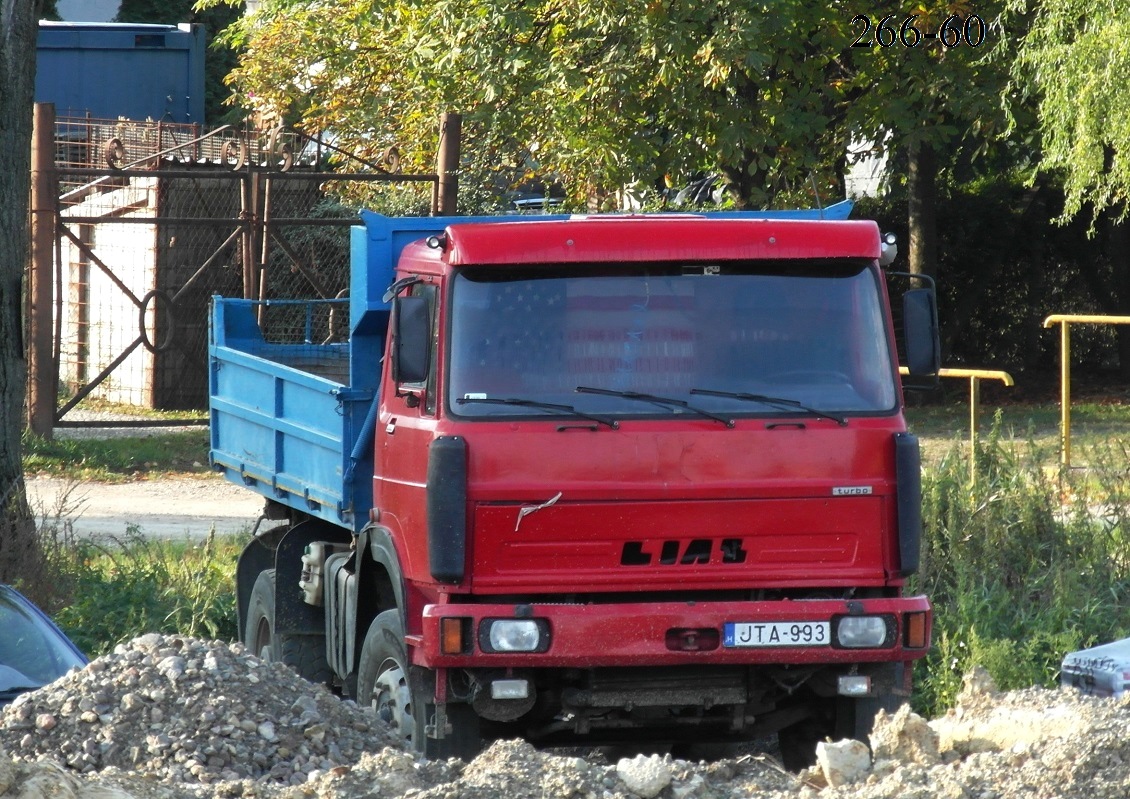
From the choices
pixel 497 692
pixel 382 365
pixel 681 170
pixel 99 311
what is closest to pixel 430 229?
pixel 382 365

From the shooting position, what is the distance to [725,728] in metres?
6.68

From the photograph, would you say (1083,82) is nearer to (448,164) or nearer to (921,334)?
(448,164)

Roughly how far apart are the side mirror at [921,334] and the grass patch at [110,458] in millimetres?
10632

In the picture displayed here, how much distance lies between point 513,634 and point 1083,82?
10.8 m

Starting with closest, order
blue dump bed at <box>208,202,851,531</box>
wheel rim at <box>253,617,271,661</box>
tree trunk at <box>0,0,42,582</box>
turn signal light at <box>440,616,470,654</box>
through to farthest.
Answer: turn signal light at <box>440,616,470,654</box> < blue dump bed at <box>208,202,851,531</box> < wheel rim at <box>253,617,271,661</box> < tree trunk at <box>0,0,42,582</box>

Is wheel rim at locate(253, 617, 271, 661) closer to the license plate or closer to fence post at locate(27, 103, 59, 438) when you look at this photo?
the license plate

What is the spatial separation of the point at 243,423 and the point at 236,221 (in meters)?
8.81

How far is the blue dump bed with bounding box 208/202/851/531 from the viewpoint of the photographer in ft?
24.1

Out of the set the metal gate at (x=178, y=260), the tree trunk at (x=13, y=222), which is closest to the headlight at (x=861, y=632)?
the tree trunk at (x=13, y=222)

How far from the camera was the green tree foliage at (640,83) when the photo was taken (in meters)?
16.6

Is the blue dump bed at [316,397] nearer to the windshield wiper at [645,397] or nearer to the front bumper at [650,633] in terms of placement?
the windshield wiper at [645,397]

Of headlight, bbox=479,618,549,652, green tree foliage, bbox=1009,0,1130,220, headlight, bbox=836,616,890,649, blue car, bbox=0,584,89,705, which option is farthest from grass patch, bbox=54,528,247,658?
green tree foliage, bbox=1009,0,1130,220

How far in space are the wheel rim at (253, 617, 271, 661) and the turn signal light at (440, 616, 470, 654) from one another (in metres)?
2.99

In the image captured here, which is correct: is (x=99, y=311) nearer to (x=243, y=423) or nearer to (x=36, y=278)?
(x=36, y=278)
